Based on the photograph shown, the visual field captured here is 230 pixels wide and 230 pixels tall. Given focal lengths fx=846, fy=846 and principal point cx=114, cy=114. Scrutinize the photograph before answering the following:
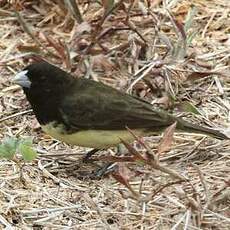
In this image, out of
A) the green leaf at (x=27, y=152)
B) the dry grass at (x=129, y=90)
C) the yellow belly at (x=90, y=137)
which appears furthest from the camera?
the yellow belly at (x=90, y=137)

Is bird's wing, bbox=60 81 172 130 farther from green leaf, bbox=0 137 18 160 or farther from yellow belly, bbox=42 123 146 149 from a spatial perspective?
green leaf, bbox=0 137 18 160

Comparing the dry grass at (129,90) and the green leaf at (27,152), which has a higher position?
the green leaf at (27,152)

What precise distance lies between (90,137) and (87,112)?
151 mm

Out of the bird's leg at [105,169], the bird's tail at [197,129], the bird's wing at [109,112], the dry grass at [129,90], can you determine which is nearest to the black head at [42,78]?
the bird's wing at [109,112]

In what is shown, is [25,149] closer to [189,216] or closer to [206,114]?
[189,216]

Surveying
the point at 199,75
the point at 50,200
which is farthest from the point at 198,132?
the point at 50,200

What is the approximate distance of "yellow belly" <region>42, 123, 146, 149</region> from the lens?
14.1ft

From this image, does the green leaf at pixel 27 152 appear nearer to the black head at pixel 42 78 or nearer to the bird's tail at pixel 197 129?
the black head at pixel 42 78

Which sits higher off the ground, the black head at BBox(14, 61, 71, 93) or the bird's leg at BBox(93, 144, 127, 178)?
the black head at BBox(14, 61, 71, 93)

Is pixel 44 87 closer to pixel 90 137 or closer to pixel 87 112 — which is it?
pixel 87 112

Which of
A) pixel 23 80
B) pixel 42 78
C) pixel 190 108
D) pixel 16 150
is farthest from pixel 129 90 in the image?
pixel 16 150

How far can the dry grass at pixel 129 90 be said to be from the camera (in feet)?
12.5

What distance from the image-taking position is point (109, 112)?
4422 millimetres

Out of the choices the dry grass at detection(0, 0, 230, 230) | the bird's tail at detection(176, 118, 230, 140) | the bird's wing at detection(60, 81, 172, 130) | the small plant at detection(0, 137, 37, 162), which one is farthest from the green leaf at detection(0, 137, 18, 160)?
the bird's tail at detection(176, 118, 230, 140)
